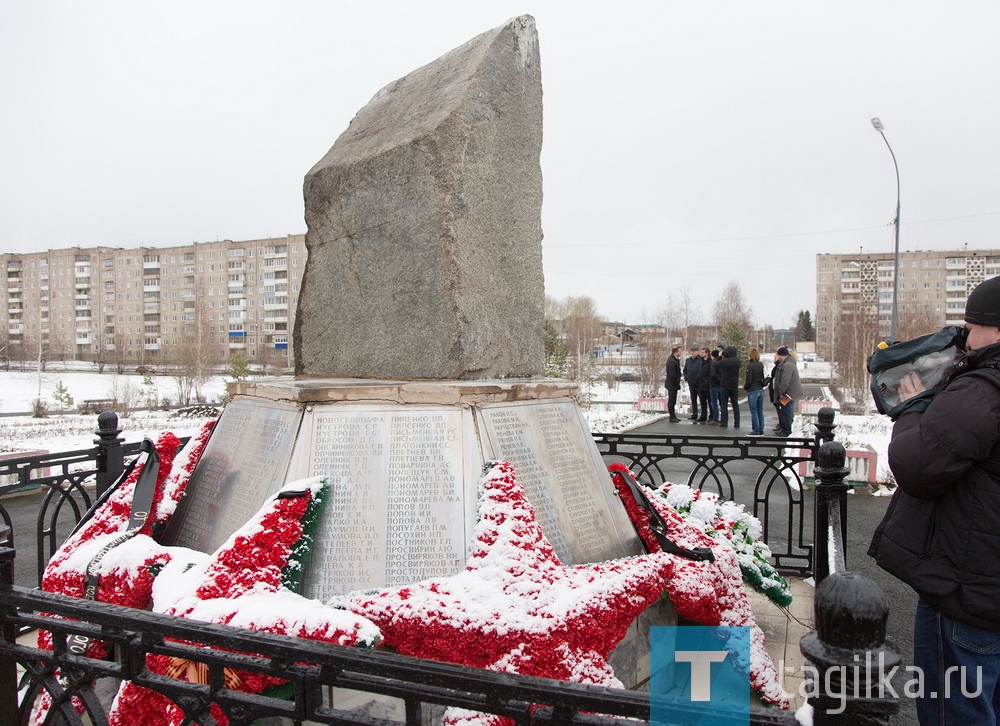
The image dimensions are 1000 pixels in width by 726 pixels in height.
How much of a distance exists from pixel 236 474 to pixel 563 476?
65.6 inches

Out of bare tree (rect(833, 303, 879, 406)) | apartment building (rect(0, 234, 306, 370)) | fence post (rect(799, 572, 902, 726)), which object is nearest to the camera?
fence post (rect(799, 572, 902, 726))

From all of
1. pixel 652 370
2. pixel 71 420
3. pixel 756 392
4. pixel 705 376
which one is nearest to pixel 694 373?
pixel 705 376

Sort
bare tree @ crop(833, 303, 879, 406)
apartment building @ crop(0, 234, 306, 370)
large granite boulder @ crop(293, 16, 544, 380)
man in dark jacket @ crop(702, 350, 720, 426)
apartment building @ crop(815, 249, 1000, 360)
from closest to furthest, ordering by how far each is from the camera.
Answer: large granite boulder @ crop(293, 16, 544, 380)
man in dark jacket @ crop(702, 350, 720, 426)
bare tree @ crop(833, 303, 879, 406)
apartment building @ crop(0, 234, 306, 370)
apartment building @ crop(815, 249, 1000, 360)

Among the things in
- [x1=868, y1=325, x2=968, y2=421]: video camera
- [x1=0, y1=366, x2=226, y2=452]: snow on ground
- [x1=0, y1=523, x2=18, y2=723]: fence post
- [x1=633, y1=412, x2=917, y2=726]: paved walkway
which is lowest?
[x1=0, y1=366, x2=226, y2=452]: snow on ground

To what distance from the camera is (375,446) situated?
2936mm

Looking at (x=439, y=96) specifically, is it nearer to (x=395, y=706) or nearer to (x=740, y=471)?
(x=395, y=706)

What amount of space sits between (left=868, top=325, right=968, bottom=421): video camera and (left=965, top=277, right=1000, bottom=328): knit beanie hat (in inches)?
6.4

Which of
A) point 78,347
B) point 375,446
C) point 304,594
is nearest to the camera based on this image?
point 304,594

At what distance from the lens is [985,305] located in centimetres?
212

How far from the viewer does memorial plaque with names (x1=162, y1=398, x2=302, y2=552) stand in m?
3.04

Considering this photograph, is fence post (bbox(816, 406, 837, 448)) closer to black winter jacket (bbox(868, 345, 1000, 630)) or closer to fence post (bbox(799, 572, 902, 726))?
black winter jacket (bbox(868, 345, 1000, 630))

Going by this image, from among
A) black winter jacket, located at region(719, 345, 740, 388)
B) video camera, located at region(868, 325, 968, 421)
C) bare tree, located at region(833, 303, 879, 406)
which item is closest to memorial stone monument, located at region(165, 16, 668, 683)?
video camera, located at region(868, 325, 968, 421)

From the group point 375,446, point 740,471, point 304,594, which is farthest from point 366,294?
point 740,471

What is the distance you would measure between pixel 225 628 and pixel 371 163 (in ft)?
8.67
